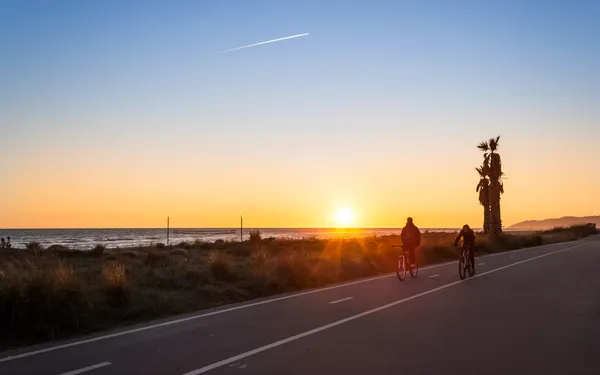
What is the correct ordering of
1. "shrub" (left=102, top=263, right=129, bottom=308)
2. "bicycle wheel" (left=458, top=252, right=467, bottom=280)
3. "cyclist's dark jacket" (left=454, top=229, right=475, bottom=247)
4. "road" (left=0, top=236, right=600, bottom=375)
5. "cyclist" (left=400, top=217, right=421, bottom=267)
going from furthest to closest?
1. "cyclist's dark jacket" (left=454, top=229, right=475, bottom=247)
2. "cyclist" (left=400, top=217, right=421, bottom=267)
3. "bicycle wheel" (left=458, top=252, right=467, bottom=280)
4. "shrub" (left=102, top=263, right=129, bottom=308)
5. "road" (left=0, top=236, right=600, bottom=375)

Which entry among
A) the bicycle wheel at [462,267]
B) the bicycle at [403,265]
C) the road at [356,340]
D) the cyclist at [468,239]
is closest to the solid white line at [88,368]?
the road at [356,340]

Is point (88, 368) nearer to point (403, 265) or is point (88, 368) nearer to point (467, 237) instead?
point (403, 265)

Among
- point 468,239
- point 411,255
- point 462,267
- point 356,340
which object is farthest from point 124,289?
point 468,239

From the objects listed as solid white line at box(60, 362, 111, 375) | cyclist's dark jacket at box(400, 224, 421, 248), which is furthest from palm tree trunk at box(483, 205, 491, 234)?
solid white line at box(60, 362, 111, 375)

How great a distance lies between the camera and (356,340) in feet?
33.8

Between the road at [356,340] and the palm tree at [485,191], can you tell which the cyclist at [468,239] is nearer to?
the road at [356,340]

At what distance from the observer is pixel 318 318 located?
12766 millimetres

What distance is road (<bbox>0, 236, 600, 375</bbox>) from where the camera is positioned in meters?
8.41

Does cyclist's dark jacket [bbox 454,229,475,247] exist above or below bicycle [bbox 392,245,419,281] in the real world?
above

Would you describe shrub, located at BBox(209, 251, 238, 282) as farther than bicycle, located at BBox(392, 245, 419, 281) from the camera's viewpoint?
No

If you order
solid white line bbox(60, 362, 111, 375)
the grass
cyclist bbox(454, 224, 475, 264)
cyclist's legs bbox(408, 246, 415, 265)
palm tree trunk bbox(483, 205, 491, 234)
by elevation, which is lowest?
solid white line bbox(60, 362, 111, 375)

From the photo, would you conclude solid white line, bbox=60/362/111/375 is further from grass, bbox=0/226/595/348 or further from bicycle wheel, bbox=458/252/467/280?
bicycle wheel, bbox=458/252/467/280

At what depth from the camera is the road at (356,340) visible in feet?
27.6

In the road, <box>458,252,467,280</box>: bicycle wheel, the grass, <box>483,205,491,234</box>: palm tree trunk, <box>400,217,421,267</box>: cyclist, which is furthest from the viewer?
<box>483,205,491,234</box>: palm tree trunk
